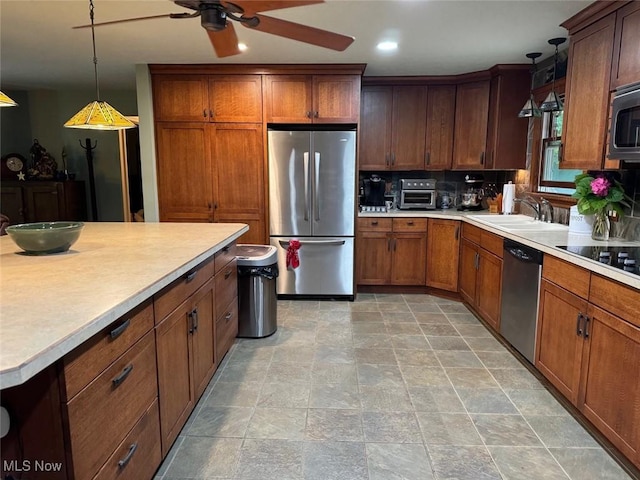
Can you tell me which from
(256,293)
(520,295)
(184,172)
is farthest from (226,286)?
(520,295)

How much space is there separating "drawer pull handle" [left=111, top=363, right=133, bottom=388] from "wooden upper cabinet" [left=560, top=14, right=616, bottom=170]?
108 inches

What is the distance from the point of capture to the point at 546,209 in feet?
12.1

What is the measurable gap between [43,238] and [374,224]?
314cm

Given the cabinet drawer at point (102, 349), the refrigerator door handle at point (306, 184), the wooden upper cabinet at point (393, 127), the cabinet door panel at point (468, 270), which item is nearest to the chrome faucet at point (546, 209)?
the cabinet door panel at point (468, 270)

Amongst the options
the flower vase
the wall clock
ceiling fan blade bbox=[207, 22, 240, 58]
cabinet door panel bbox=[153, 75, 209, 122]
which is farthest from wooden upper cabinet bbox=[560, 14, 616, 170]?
the wall clock

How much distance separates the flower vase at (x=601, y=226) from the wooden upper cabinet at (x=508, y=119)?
155 centimetres

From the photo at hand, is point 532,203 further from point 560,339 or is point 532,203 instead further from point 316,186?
point 316,186

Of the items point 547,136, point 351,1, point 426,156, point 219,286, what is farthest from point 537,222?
point 219,286

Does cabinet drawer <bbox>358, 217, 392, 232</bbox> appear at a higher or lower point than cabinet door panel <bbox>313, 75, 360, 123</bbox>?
lower

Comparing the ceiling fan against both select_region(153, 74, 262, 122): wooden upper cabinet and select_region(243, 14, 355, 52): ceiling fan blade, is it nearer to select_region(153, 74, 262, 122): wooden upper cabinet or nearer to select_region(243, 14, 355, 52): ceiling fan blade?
select_region(243, 14, 355, 52): ceiling fan blade

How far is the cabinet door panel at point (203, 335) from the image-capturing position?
2.16 metres

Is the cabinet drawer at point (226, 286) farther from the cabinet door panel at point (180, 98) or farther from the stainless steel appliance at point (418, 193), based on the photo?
Answer: the stainless steel appliance at point (418, 193)

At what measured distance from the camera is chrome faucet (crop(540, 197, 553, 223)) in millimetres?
3623

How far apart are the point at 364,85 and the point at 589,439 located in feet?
12.4
